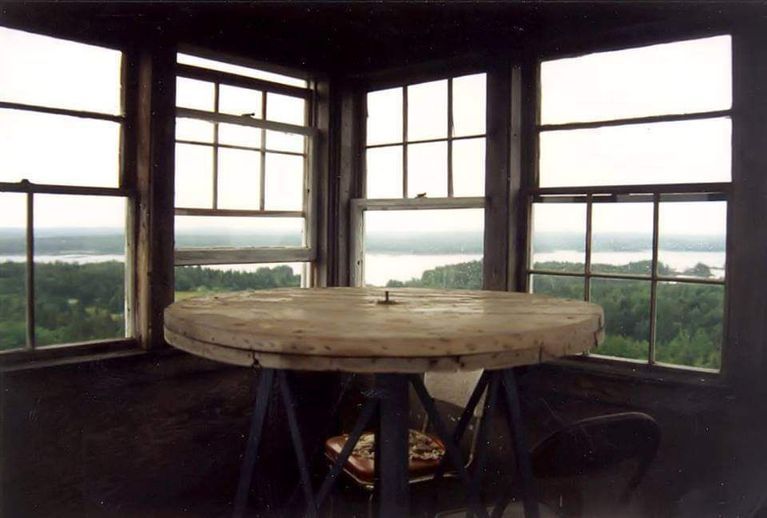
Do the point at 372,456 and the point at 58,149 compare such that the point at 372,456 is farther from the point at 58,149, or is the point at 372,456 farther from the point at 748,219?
the point at 58,149

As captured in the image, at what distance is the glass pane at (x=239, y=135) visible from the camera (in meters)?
3.41

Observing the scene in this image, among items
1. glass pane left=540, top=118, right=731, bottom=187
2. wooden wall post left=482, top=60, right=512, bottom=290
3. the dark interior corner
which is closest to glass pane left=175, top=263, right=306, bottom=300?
the dark interior corner

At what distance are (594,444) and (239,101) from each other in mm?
2773

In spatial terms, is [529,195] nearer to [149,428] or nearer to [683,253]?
[683,253]

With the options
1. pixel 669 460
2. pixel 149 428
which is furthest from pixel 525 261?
pixel 149 428

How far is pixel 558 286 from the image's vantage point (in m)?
3.06

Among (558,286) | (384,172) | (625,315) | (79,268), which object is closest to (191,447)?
(79,268)

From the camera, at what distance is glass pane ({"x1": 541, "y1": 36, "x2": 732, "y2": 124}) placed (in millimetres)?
2641

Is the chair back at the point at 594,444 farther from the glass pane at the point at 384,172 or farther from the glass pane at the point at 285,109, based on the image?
the glass pane at the point at 285,109

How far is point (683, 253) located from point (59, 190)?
9.15 feet

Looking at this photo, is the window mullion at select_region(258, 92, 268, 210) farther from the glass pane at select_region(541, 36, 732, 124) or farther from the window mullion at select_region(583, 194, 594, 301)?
the window mullion at select_region(583, 194, 594, 301)

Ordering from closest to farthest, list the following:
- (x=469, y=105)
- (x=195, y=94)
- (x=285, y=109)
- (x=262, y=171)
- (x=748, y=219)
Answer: (x=748, y=219) < (x=195, y=94) < (x=469, y=105) < (x=262, y=171) < (x=285, y=109)

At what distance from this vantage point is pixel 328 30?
3.27m

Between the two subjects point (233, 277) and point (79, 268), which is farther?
point (233, 277)
